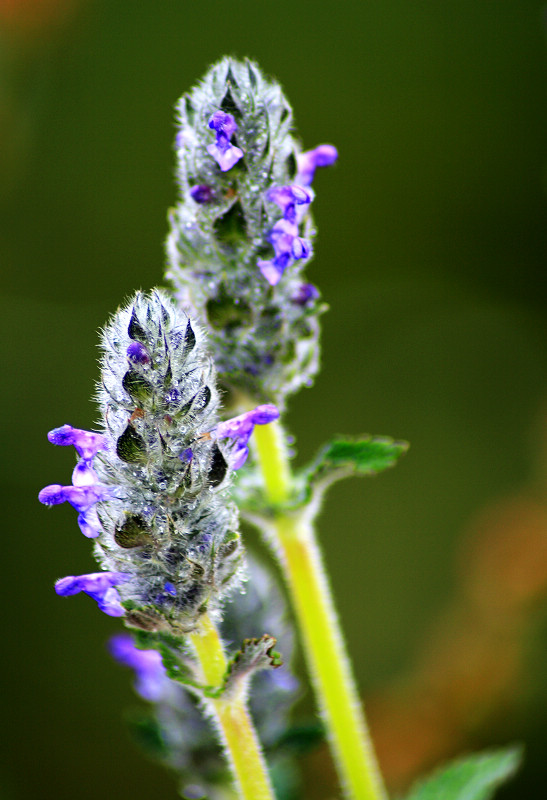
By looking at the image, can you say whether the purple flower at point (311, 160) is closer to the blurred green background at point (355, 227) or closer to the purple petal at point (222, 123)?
the purple petal at point (222, 123)

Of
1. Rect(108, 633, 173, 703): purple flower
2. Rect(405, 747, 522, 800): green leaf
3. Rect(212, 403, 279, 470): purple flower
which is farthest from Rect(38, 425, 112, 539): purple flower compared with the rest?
Rect(405, 747, 522, 800): green leaf

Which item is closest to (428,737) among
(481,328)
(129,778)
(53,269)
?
(129,778)

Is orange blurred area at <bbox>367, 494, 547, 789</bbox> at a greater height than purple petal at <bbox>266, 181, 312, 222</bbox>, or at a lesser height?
lesser

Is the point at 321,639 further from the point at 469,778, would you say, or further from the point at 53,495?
the point at 53,495

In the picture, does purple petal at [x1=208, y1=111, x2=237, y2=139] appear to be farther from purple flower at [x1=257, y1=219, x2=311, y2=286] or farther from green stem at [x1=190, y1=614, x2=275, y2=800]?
green stem at [x1=190, y1=614, x2=275, y2=800]

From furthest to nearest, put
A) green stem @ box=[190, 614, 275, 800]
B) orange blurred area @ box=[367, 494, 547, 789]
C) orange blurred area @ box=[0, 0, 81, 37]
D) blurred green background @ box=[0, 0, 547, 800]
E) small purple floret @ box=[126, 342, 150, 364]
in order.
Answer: blurred green background @ box=[0, 0, 547, 800] < orange blurred area @ box=[0, 0, 81, 37] < orange blurred area @ box=[367, 494, 547, 789] < green stem @ box=[190, 614, 275, 800] < small purple floret @ box=[126, 342, 150, 364]

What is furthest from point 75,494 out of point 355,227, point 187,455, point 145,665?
point 355,227

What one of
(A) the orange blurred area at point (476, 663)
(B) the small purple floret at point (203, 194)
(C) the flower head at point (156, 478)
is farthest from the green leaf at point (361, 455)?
(A) the orange blurred area at point (476, 663)
